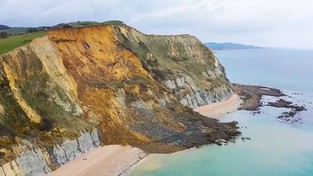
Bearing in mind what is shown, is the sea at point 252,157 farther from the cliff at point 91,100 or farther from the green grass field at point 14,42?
the green grass field at point 14,42

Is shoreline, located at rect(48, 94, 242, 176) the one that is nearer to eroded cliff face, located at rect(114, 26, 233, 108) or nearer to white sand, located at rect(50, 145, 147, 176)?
white sand, located at rect(50, 145, 147, 176)

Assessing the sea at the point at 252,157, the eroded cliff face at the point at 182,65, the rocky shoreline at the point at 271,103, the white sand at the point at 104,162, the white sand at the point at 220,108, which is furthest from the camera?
the rocky shoreline at the point at 271,103

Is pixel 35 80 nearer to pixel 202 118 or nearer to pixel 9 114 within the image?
pixel 9 114

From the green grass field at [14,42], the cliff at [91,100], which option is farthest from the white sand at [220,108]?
the green grass field at [14,42]

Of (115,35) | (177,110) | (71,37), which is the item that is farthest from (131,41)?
(177,110)

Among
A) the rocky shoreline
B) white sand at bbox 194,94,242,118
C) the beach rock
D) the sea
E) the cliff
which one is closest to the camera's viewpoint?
the beach rock

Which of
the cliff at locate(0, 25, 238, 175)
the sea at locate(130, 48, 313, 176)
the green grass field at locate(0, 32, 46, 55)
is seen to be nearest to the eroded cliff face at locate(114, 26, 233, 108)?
the cliff at locate(0, 25, 238, 175)
